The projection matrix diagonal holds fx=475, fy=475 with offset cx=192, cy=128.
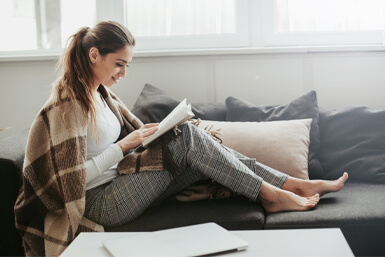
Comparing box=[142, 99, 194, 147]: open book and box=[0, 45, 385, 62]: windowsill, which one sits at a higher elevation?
box=[0, 45, 385, 62]: windowsill

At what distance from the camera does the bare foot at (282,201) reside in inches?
71.7

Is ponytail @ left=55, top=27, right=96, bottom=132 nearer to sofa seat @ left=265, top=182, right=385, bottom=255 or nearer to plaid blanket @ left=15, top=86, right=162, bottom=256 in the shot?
plaid blanket @ left=15, top=86, right=162, bottom=256

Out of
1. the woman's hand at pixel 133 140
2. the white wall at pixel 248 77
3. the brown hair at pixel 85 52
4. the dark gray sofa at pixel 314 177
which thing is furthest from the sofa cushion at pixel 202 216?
the white wall at pixel 248 77

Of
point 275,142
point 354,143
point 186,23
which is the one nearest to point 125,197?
point 275,142

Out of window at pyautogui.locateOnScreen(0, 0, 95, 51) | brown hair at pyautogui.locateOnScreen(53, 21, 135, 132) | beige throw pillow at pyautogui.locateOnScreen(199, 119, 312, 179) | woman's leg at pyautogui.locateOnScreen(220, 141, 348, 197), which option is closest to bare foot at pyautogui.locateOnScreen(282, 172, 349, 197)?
woman's leg at pyautogui.locateOnScreen(220, 141, 348, 197)

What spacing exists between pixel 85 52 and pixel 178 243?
105 cm

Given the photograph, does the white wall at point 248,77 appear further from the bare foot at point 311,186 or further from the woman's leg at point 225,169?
the woman's leg at point 225,169

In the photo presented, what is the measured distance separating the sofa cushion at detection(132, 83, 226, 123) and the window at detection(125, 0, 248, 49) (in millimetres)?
444

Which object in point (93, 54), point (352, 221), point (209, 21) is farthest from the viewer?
point (209, 21)

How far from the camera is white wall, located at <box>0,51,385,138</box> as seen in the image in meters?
2.59

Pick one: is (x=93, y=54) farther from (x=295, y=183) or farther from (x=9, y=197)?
(x=295, y=183)

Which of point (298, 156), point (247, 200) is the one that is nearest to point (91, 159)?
point (247, 200)

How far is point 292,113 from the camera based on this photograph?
7.54 ft

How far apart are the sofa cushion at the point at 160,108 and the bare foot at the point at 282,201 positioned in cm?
66
